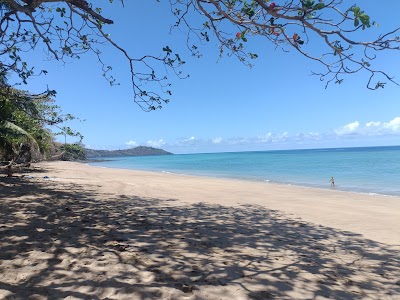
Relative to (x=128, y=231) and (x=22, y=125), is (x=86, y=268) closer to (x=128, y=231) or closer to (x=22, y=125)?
(x=128, y=231)

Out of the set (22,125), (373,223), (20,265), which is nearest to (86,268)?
(20,265)

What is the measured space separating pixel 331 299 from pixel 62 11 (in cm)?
599

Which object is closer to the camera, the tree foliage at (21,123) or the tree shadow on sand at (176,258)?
the tree shadow on sand at (176,258)

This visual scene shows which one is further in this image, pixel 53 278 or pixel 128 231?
pixel 128 231

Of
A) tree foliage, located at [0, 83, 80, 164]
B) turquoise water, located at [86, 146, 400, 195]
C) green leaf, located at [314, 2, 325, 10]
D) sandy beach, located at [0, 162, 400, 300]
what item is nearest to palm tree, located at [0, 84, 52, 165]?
tree foliage, located at [0, 83, 80, 164]

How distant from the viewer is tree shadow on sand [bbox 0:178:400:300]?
3135 millimetres

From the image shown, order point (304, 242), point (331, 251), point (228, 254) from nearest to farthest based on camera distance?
point (228, 254) < point (331, 251) < point (304, 242)

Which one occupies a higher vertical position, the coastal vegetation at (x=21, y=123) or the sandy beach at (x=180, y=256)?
the coastal vegetation at (x=21, y=123)

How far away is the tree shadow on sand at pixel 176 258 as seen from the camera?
313 cm

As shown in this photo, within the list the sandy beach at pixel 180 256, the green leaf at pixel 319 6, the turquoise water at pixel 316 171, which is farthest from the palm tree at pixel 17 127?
the turquoise water at pixel 316 171

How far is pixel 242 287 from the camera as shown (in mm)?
3260

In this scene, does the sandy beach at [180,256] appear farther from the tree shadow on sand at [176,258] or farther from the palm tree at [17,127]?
the palm tree at [17,127]

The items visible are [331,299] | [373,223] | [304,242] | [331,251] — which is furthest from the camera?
[373,223]

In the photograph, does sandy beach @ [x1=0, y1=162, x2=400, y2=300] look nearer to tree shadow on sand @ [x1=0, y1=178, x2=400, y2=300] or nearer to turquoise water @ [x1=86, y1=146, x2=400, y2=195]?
tree shadow on sand @ [x1=0, y1=178, x2=400, y2=300]
